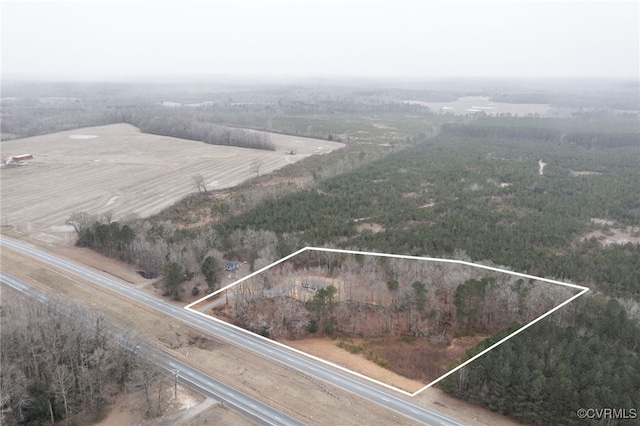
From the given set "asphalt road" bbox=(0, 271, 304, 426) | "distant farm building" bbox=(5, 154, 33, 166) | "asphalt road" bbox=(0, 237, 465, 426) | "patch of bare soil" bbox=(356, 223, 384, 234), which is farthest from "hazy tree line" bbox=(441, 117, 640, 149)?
"asphalt road" bbox=(0, 271, 304, 426)

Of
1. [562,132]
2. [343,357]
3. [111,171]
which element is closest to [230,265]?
[343,357]

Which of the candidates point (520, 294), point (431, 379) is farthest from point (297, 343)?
point (520, 294)

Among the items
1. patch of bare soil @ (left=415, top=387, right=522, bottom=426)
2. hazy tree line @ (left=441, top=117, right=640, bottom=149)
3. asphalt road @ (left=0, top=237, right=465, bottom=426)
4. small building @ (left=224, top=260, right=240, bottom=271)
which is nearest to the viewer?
patch of bare soil @ (left=415, top=387, right=522, bottom=426)

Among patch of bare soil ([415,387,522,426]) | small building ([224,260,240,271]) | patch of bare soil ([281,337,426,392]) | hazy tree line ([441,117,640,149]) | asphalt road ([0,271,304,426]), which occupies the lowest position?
asphalt road ([0,271,304,426])

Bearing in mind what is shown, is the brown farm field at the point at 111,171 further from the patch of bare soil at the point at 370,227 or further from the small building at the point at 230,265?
the patch of bare soil at the point at 370,227

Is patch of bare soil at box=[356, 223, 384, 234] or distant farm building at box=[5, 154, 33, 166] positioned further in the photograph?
distant farm building at box=[5, 154, 33, 166]

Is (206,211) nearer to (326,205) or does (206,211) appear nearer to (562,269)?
(326,205)

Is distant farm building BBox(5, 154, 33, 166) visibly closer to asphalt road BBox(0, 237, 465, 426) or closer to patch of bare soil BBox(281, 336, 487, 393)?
asphalt road BBox(0, 237, 465, 426)
